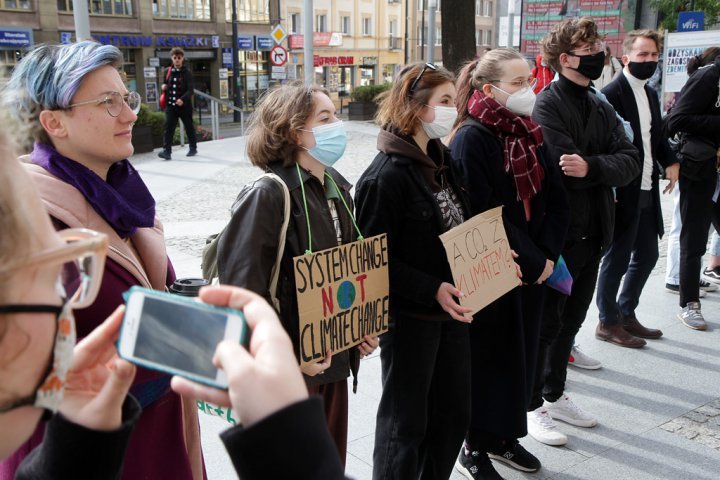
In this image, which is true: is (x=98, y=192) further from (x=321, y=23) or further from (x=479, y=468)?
(x=321, y=23)

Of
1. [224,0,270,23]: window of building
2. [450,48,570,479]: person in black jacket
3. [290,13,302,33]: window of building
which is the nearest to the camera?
[450,48,570,479]: person in black jacket

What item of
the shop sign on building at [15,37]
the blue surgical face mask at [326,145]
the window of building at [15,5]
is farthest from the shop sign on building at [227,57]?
the blue surgical face mask at [326,145]

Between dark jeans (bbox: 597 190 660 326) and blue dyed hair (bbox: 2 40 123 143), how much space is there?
3775mm

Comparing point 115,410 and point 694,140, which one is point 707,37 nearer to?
point 694,140

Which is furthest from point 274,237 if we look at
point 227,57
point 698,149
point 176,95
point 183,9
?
point 183,9

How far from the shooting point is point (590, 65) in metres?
3.72

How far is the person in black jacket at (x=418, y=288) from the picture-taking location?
285cm

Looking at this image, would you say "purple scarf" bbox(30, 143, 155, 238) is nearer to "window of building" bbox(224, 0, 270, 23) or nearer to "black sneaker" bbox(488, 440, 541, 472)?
"black sneaker" bbox(488, 440, 541, 472)

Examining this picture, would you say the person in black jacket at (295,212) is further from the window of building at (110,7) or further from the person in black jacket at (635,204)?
the window of building at (110,7)

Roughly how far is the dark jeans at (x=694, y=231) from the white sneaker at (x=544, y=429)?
7.52 feet

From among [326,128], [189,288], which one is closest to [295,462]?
[189,288]

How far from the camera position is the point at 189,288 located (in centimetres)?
210

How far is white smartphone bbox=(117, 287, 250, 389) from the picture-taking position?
1.01m

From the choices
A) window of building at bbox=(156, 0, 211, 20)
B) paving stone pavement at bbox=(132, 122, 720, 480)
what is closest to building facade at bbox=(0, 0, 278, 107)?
window of building at bbox=(156, 0, 211, 20)
